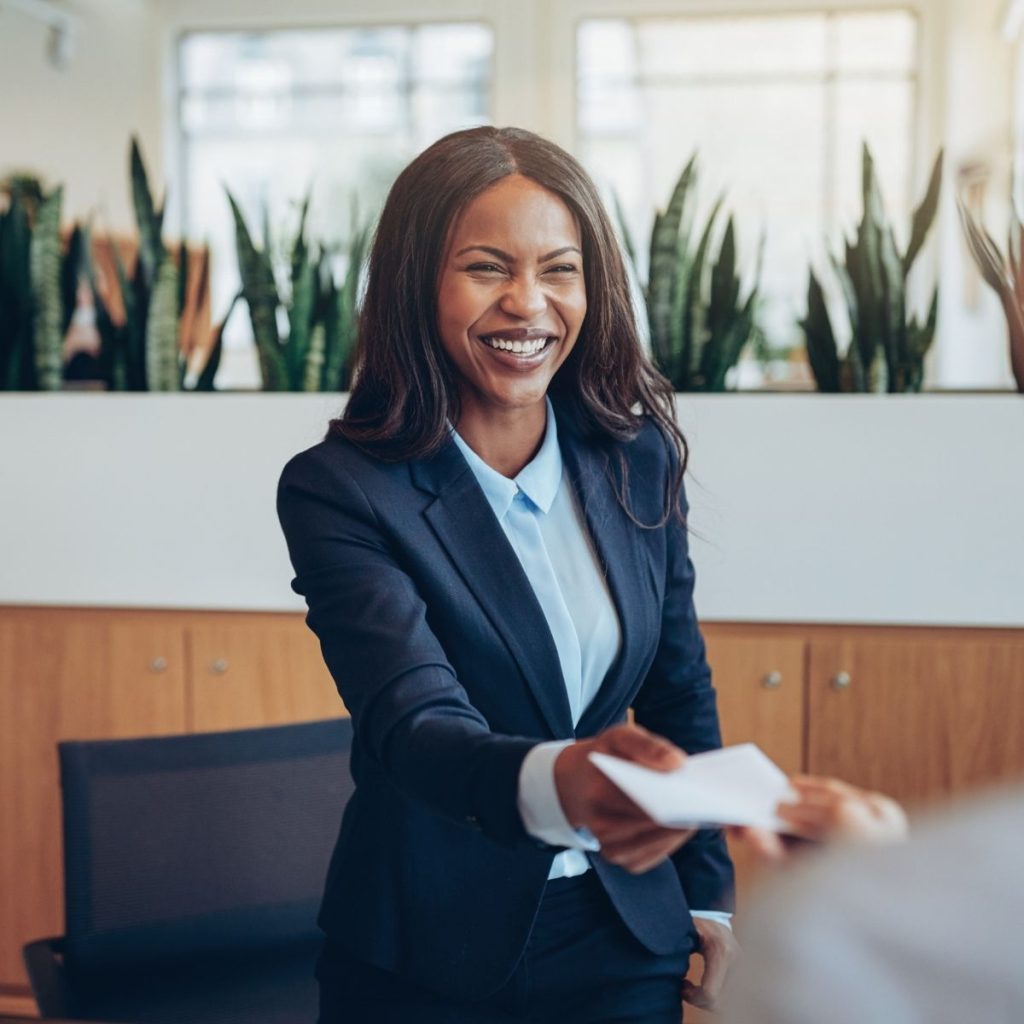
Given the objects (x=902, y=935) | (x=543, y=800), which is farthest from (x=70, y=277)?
(x=902, y=935)

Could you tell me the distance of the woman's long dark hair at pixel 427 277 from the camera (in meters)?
1.25

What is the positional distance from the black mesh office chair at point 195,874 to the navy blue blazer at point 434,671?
290 mm

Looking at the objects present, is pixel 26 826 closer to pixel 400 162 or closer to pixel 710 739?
pixel 710 739

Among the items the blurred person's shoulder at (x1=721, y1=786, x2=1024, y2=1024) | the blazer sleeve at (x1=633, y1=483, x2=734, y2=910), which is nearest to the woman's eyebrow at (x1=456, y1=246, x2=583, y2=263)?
the blazer sleeve at (x1=633, y1=483, x2=734, y2=910)

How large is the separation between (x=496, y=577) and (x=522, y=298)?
10.5 inches

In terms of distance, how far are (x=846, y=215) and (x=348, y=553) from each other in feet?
26.4

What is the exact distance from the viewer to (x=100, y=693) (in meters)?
2.36

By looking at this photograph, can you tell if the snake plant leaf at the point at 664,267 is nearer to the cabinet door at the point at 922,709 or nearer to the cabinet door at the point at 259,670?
the cabinet door at the point at 922,709

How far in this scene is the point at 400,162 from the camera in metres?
8.77

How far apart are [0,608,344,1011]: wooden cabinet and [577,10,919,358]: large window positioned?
625 cm

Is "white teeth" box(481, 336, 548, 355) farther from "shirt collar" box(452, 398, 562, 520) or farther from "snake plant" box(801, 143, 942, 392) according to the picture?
"snake plant" box(801, 143, 942, 392)

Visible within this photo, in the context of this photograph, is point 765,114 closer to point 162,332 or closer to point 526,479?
point 162,332

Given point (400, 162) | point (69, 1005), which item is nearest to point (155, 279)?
point (69, 1005)

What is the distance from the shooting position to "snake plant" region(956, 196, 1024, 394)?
2.11 m
